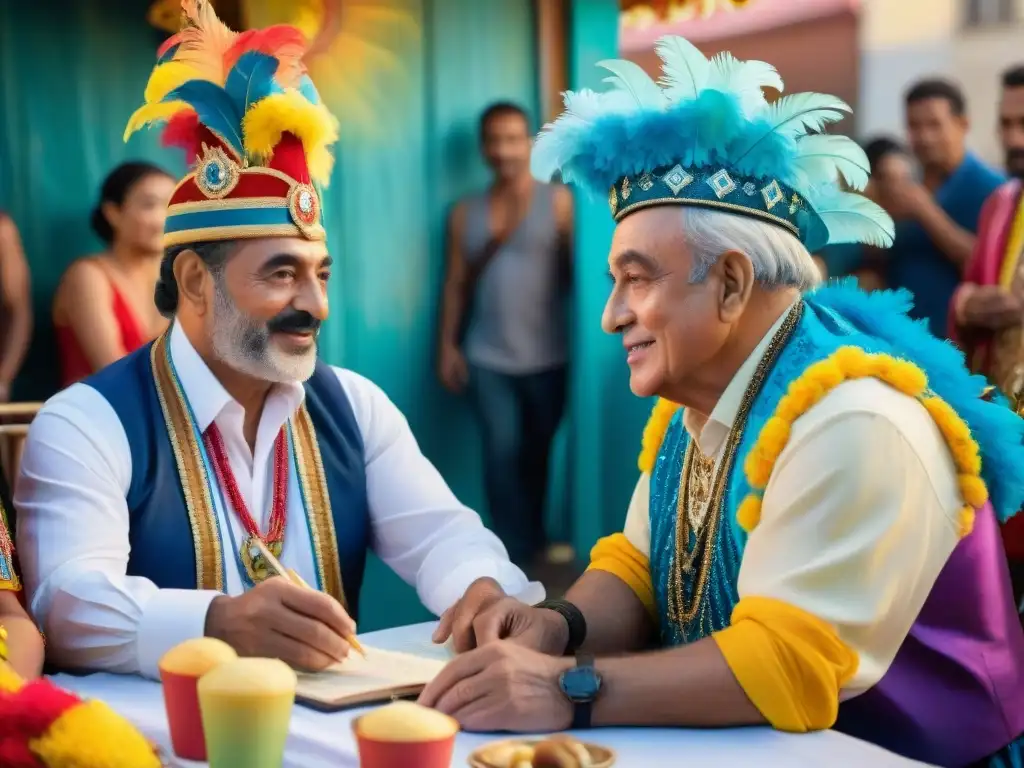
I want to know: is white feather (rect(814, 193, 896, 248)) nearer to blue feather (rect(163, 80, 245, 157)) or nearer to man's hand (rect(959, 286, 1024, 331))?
blue feather (rect(163, 80, 245, 157))

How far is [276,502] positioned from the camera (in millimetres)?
2518

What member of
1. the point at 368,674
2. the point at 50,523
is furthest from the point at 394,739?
the point at 50,523

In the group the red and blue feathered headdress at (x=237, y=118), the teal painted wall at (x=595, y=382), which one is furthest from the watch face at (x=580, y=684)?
the teal painted wall at (x=595, y=382)

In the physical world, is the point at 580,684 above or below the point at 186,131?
below

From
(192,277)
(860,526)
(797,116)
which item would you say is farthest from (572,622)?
(192,277)

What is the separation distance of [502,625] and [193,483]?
755 millimetres

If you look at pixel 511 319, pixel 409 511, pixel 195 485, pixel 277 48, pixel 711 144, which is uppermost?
pixel 277 48

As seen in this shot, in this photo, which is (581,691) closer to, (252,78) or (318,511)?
(318,511)

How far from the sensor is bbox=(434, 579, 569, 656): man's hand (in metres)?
1.95

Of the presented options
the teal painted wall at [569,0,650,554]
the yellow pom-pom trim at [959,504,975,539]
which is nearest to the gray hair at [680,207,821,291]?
the yellow pom-pom trim at [959,504,975,539]

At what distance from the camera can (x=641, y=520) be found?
230cm

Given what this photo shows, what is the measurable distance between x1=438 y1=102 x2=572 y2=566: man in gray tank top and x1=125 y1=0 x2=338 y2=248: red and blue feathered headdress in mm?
2868

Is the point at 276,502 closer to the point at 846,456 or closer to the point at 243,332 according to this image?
the point at 243,332

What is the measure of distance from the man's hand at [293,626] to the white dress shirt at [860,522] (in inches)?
23.3
